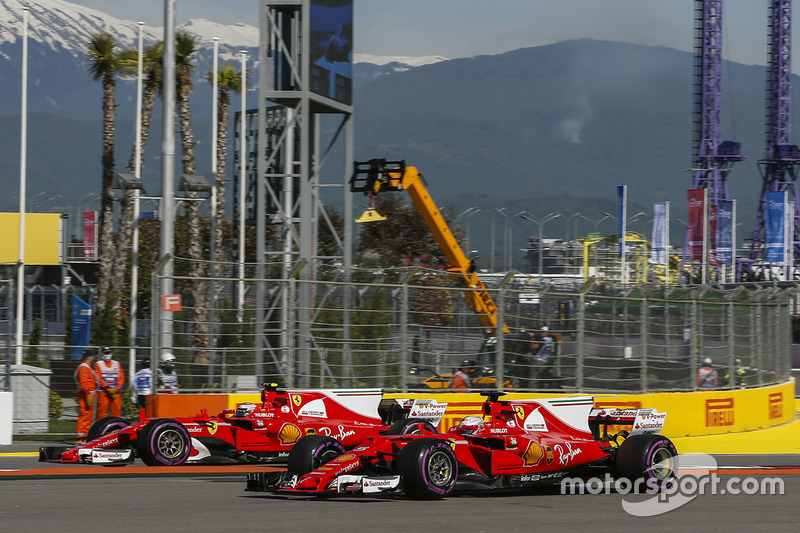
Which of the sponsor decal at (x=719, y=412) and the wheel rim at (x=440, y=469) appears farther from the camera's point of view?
the sponsor decal at (x=719, y=412)

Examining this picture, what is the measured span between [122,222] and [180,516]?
82.0 ft

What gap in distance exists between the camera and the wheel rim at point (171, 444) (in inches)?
547

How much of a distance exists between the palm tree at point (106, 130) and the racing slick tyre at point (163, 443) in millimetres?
21318

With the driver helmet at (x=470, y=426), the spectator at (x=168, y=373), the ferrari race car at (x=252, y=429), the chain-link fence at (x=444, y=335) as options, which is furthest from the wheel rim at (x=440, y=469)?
the spectator at (x=168, y=373)

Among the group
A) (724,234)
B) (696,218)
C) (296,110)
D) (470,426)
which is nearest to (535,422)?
(470,426)

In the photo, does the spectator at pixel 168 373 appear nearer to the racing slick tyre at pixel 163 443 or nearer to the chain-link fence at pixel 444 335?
the chain-link fence at pixel 444 335

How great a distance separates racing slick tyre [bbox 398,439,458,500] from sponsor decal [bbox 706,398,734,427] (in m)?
10.8

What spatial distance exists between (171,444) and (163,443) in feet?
0.37

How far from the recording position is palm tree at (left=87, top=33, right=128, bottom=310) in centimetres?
3478

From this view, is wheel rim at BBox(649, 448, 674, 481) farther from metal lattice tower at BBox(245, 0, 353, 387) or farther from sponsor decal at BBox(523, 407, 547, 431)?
metal lattice tower at BBox(245, 0, 353, 387)

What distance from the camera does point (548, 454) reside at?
38.5 ft

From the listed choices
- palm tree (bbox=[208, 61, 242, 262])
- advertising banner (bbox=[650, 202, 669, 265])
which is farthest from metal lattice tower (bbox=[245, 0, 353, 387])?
advertising banner (bbox=[650, 202, 669, 265])

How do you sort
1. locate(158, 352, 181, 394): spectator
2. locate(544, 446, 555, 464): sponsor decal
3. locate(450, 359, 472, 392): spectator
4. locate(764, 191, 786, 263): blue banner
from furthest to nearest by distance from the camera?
locate(764, 191, 786, 263): blue banner, locate(450, 359, 472, 392): spectator, locate(158, 352, 181, 394): spectator, locate(544, 446, 555, 464): sponsor decal

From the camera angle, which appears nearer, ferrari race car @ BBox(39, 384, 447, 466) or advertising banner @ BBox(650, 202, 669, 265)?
ferrari race car @ BBox(39, 384, 447, 466)
